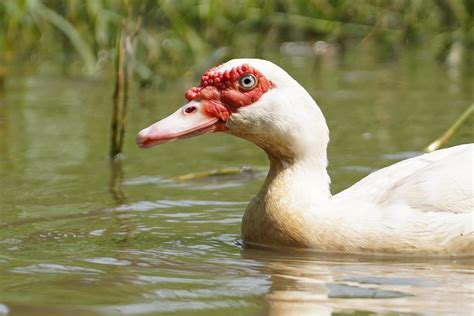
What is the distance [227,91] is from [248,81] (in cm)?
11

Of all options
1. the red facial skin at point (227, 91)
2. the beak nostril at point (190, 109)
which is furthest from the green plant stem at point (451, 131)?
the beak nostril at point (190, 109)

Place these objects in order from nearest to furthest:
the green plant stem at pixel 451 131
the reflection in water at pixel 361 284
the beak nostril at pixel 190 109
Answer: the reflection in water at pixel 361 284 → the beak nostril at pixel 190 109 → the green plant stem at pixel 451 131

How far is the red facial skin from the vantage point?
6230mm

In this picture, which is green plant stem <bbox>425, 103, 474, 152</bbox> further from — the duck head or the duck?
the duck head

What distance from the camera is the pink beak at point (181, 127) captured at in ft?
20.1

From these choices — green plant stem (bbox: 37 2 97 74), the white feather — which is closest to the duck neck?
the white feather

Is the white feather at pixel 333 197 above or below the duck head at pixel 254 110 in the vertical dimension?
below

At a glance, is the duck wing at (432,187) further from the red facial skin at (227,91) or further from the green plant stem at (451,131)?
the green plant stem at (451,131)

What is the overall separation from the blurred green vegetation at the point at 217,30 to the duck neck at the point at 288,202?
4799 mm

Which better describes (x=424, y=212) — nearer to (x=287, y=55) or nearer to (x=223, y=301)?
(x=223, y=301)

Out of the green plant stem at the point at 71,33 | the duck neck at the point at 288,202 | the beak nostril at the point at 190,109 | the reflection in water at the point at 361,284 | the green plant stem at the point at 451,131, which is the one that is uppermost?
the green plant stem at the point at 71,33

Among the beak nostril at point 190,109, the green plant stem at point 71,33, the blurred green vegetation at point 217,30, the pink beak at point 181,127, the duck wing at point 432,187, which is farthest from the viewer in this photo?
the blurred green vegetation at point 217,30

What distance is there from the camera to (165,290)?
5.27m

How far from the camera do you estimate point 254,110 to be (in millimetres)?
6234
